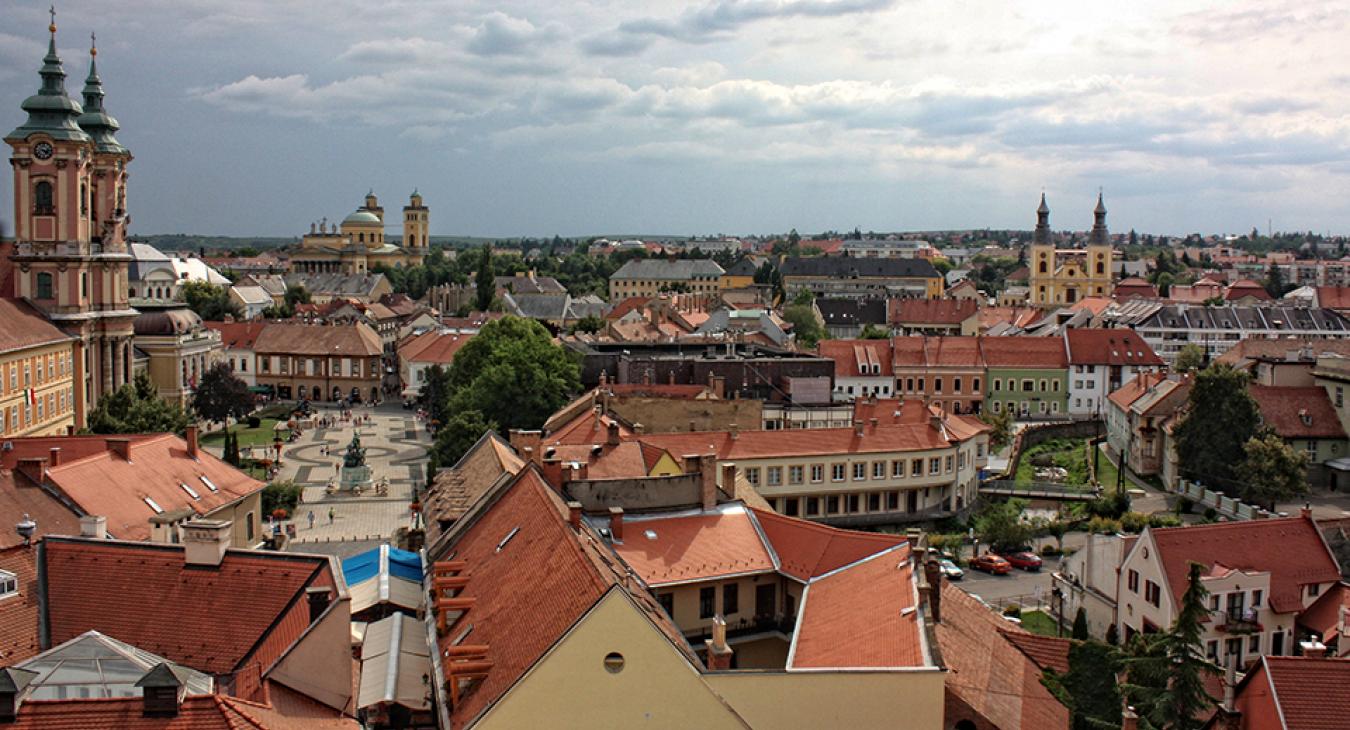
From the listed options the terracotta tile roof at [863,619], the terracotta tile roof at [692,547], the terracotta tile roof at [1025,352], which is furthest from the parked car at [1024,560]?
the terracotta tile roof at [1025,352]

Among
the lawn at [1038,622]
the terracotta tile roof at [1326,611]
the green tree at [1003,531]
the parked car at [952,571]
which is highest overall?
the terracotta tile roof at [1326,611]

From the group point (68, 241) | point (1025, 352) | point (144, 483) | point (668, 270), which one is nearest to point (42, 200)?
point (68, 241)

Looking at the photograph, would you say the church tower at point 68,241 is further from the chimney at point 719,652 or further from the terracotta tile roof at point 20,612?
the chimney at point 719,652

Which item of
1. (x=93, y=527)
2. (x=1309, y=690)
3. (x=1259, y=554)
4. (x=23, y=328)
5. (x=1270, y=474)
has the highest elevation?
(x=23, y=328)

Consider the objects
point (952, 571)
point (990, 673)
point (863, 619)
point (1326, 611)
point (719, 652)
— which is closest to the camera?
point (719, 652)

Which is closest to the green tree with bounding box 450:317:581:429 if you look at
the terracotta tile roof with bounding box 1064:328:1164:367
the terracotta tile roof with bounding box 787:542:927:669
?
the terracotta tile roof with bounding box 787:542:927:669

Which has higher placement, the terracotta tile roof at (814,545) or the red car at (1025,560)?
the terracotta tile roof at (814,545)

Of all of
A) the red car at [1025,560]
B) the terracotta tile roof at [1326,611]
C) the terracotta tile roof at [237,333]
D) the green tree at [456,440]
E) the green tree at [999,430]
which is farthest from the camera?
the terracotta tile roof at [237,333]

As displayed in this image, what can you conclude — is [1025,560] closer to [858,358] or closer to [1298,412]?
[1298,412]
